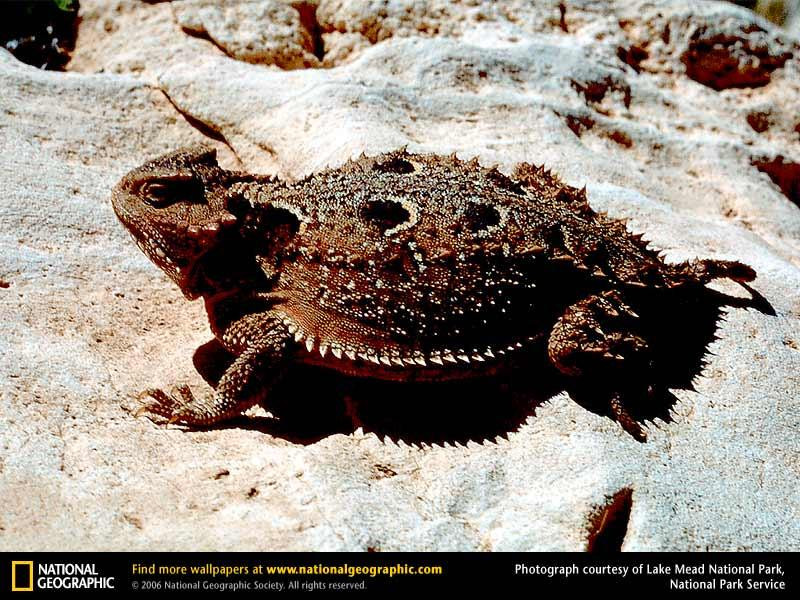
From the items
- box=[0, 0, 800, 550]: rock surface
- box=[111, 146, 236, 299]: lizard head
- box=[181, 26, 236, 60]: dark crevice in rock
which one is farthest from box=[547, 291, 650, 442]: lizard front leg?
box=[181, 26, 236, 60]: dark crevice in rock

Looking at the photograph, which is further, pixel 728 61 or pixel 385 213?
pixel 728 61

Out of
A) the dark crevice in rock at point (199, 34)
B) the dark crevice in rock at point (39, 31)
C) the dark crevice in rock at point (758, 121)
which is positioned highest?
the dark crevice in rock at point (758, 121)

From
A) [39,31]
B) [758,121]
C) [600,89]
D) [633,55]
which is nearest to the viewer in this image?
[600,89]

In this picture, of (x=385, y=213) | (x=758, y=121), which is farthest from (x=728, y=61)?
(x=385, y=213)

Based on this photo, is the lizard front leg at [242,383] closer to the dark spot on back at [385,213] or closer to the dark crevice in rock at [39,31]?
the dark spot on back at [385,213]

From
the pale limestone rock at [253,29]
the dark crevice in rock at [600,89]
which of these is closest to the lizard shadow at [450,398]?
the dark crevice in rock at [600,89]
